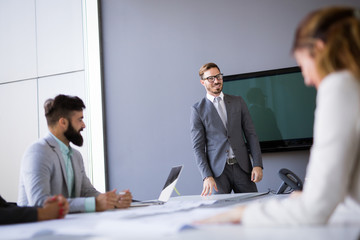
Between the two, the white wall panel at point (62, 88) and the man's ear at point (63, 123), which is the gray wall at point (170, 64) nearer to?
the white wall panel at point (62, 88)

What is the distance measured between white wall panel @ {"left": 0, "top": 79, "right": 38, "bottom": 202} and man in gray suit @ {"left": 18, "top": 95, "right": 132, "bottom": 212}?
3053 mm

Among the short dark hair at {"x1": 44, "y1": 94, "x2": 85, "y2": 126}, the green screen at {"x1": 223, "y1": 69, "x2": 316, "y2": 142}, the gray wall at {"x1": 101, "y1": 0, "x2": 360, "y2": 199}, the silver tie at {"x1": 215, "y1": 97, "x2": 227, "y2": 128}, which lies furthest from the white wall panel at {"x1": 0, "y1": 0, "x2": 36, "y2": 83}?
the short dark hair at {"x1": 44, "y1": 94, "x2": 85, "y2": 126}

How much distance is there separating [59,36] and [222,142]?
286 cm

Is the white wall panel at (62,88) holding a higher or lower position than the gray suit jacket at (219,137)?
higher

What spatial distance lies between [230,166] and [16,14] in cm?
368

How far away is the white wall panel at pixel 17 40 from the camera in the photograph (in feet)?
17.3

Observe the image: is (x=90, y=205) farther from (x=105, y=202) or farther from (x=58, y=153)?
(x=58, y=153)

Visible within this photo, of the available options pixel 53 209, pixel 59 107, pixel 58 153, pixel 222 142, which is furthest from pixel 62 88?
pixel 53 209

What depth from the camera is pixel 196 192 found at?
4379mm

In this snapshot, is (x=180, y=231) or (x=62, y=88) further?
(x=62, y=88)

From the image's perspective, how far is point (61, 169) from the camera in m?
2.09

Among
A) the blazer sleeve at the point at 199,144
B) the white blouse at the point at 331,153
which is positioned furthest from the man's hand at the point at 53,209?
the blazer sleeve at the point at 199,144

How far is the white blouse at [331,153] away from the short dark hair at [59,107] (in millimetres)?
1601

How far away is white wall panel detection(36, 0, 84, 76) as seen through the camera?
16.6 ft
